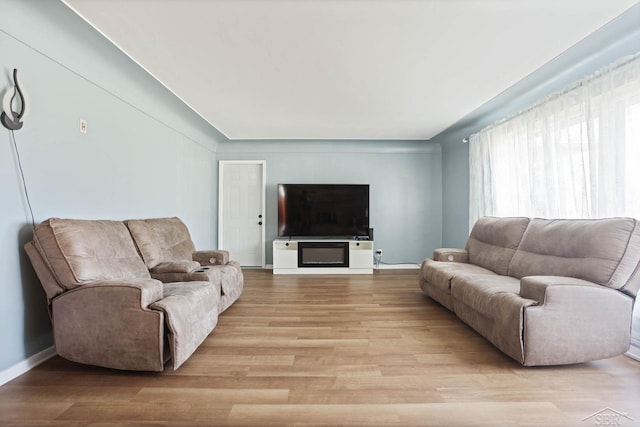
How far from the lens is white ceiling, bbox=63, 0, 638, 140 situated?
192cm

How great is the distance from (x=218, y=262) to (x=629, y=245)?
381cm

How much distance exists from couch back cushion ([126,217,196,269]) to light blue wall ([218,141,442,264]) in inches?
88.8

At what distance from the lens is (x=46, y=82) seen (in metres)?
2.16

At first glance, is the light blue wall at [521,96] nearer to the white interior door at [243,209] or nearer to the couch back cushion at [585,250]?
the couch back cushion at [585,250]

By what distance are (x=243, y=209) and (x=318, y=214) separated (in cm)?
153

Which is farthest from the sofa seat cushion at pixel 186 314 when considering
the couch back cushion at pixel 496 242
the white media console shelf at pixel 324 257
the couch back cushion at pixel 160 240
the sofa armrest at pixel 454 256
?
the couch back cushion at pixel 496 242

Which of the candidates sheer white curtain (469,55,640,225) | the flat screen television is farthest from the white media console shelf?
sheer white curtain (469,55,640,225)

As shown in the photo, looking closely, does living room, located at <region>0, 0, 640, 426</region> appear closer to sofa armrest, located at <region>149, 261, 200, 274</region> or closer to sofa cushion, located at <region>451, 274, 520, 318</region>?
sofa armrest, located at <region>149, 261, 200, 274</region>

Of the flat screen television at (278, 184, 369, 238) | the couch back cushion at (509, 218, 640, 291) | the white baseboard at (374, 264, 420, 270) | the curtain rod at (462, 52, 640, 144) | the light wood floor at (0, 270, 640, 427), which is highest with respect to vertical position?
the curtain rod at (462, 52, 640, 144)

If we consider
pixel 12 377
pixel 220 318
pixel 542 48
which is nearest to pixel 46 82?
pixel 12 377

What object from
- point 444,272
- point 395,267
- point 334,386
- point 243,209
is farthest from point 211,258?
point 395,267

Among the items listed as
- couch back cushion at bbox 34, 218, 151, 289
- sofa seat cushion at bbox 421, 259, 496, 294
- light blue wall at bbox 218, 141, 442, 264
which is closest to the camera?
couch back cushion at bbox 34, 218, 151, 289

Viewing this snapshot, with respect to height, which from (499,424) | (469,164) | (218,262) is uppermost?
(469,164)

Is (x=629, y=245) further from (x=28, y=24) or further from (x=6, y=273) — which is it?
(x=28, y=24)
